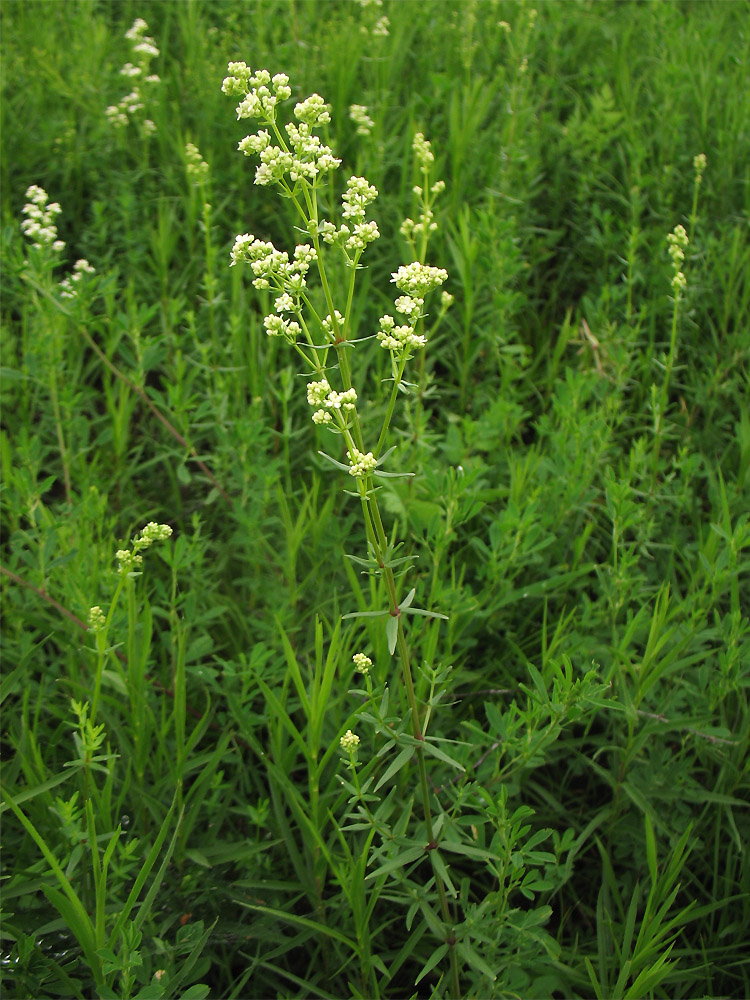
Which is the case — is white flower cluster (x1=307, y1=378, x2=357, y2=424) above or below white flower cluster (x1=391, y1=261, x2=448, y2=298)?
below

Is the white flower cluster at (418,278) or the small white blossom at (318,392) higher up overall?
the white flower cluster at (418,278)

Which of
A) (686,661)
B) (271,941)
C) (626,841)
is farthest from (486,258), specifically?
(271,941)

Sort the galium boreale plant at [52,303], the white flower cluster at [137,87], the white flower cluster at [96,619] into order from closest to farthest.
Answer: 1. the white flower cluster at [96,619]
2. the galium boreale plant at [52,303]
3. the white flower cluster at [137,87]

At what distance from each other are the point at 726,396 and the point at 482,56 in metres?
2.47

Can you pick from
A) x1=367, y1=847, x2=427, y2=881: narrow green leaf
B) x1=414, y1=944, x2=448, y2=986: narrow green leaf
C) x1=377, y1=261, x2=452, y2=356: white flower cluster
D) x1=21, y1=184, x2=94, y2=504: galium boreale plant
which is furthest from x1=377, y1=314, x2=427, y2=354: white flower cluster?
x1=21, y1=184, x2=94, y2=504: galium boreale plant

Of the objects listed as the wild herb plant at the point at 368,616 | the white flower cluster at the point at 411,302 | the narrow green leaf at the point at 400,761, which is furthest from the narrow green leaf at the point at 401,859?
the white flower cluster at the point at 411,302

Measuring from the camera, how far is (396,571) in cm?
232

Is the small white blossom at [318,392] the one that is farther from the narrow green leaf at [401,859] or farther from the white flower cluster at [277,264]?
the narrow green leaf at [401,859]

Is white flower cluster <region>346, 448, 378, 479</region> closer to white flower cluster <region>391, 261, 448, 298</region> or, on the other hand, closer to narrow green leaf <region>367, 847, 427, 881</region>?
white flower cluster <region>391, 261, 448, 298</region>

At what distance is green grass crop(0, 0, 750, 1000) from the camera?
175cm

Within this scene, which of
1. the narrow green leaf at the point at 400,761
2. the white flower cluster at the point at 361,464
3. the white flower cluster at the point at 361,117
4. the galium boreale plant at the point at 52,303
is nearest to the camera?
the white flower cluster at the point at 361,464

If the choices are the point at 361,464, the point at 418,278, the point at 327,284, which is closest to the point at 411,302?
the point at 418,278

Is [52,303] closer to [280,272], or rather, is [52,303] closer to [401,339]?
[280,272]

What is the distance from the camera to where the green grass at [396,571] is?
1752 mm
